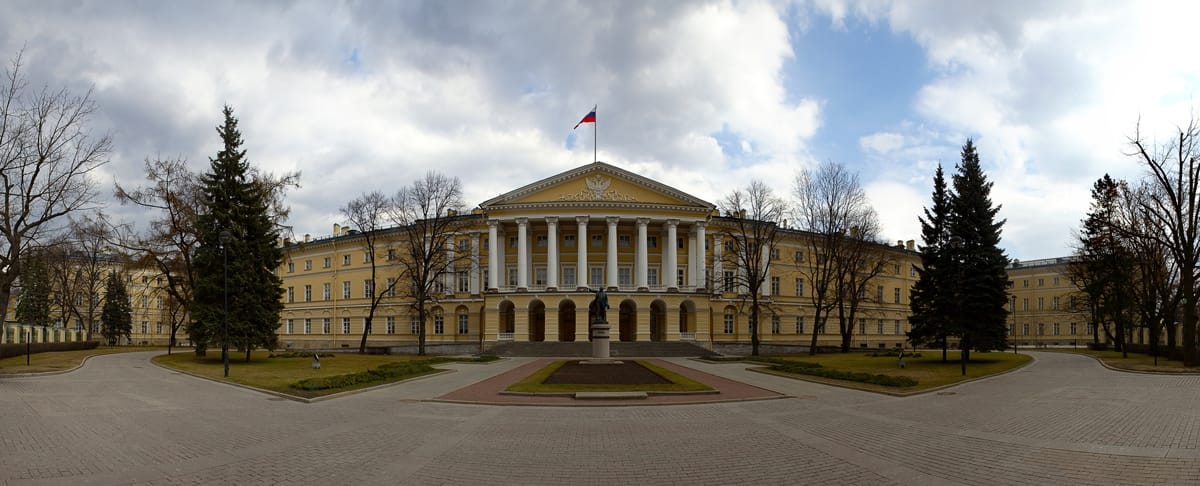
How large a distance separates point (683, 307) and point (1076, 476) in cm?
5378

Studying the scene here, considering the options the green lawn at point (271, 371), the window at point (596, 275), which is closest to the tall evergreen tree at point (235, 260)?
the green lawn at point (271, 371)

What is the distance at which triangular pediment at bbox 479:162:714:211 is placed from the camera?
59938mm

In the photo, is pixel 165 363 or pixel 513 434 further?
pixel 165 363

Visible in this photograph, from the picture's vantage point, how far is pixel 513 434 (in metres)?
12.8

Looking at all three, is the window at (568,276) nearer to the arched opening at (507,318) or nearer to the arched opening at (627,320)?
the arched opening at (627,320)

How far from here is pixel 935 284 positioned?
3631cm

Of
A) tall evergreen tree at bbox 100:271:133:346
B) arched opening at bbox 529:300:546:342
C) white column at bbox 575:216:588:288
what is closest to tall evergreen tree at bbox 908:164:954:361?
white column at bbox 575:216:588:288

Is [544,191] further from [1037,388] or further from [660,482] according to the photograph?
[660,482]

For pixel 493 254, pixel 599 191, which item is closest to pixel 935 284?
pixel 599 191

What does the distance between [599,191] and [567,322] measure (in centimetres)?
1298

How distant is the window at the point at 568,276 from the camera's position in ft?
208

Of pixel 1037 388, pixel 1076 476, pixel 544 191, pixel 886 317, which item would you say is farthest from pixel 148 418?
pixel 886 317

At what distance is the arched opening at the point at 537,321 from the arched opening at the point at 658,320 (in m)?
10.5

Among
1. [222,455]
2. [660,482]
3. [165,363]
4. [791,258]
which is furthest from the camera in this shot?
[791,258]
